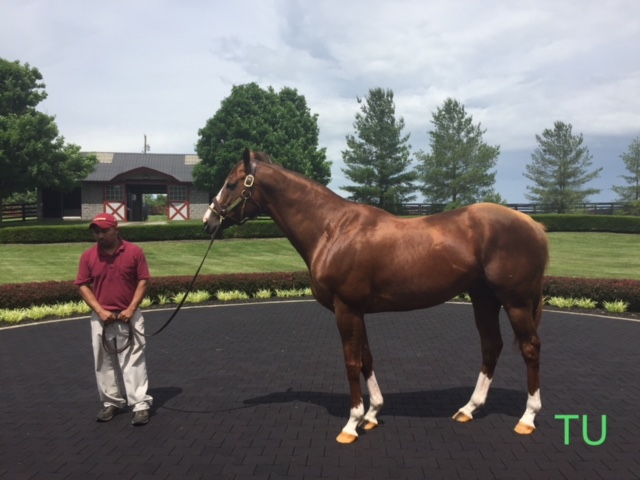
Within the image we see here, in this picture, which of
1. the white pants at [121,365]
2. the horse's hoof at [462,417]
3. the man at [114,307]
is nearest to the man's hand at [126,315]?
the man at [114,307]

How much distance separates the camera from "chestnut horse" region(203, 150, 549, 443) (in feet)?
16.2

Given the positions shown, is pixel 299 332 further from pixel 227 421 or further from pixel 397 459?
pixel 397 459

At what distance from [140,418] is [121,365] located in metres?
0.67

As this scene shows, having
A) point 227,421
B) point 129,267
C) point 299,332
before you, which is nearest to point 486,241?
point 227,421

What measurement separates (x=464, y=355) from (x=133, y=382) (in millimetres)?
5428

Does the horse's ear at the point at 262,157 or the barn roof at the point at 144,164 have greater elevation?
the barn roof at the point at 144,164

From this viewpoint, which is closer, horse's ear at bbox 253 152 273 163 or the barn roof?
horse's ear at bbox 253 152 273 163

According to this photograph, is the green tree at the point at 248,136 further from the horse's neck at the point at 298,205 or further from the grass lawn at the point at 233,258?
the horse's neck at the point at 298,205

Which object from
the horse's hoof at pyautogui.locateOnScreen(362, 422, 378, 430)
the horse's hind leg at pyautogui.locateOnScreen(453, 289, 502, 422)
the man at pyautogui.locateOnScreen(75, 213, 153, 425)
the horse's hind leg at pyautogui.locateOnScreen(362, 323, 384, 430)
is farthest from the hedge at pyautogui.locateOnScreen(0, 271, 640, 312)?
the horse's hoof at pyautogui.locateOnScreen(362, 422, 378, 430)

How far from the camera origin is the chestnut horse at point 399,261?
495 cm

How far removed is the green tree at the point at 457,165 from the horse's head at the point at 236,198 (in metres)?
39.1

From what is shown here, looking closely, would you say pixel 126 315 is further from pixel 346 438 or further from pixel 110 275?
pixel 346 438

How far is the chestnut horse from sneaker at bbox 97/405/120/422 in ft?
8.10

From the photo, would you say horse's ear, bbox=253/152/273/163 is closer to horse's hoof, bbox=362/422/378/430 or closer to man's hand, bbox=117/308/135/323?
man's hand, bbox=117/308/135/323
